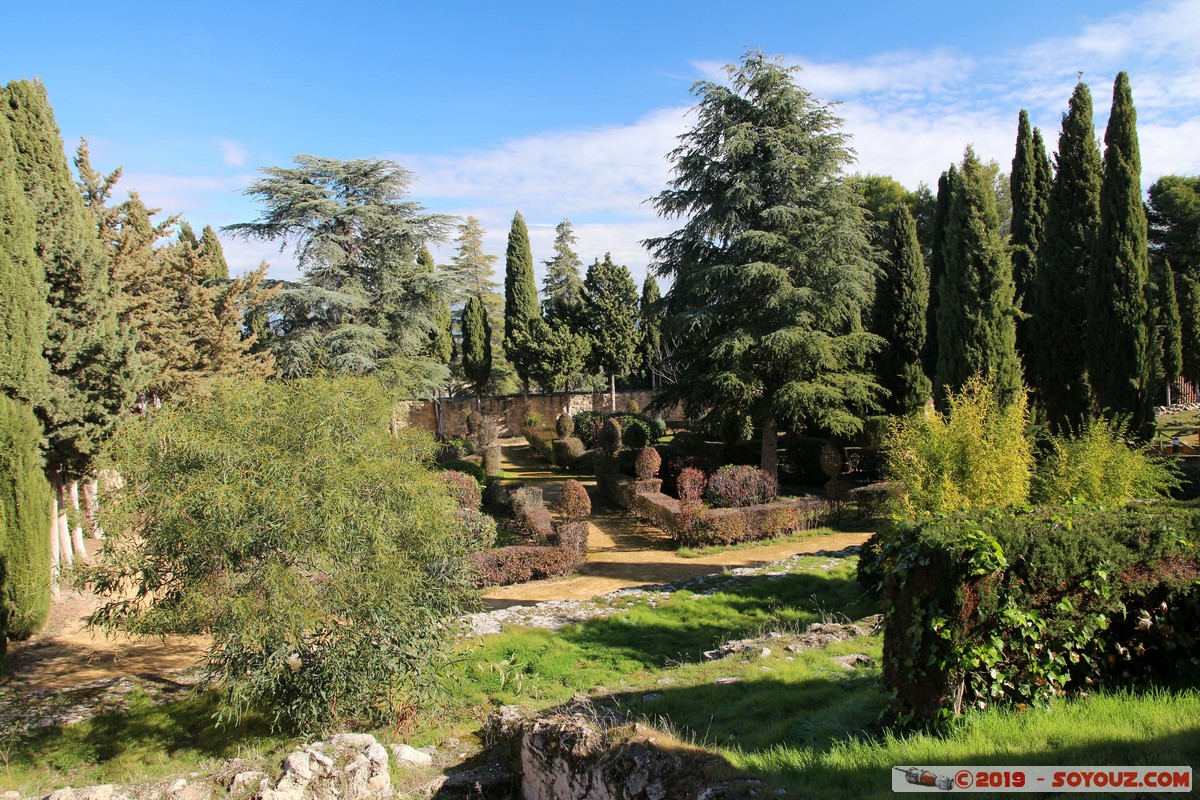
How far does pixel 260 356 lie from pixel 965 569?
2208cm

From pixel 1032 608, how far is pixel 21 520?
11926 millimetres

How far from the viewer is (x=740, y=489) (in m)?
15.2

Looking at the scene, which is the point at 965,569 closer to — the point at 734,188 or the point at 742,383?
the point at 742,383

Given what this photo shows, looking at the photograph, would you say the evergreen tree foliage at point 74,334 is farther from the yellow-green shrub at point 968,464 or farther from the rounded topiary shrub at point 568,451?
the rounded topiary shrub at point 568,451

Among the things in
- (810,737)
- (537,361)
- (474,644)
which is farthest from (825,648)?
(537,361)

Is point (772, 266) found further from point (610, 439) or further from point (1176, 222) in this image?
point (1176, 222)

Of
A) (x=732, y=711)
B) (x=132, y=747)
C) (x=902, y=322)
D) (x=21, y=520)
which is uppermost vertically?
(x=902, y=322)

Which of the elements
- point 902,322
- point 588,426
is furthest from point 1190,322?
point 588,426

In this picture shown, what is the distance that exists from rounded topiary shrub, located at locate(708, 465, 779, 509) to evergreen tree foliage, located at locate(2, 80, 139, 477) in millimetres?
10894

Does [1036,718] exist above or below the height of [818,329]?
below

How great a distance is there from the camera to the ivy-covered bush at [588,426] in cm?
2719

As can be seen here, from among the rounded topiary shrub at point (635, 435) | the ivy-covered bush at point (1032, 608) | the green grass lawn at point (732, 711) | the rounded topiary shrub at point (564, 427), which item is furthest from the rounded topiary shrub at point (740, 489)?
the rounded topiary shrub at point (564, 427)

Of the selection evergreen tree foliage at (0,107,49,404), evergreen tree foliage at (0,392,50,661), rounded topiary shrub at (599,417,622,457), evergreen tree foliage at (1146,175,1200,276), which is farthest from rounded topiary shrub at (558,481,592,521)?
evergreen tree foliage at (1146,175,1200,276)

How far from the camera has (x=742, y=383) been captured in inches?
659
